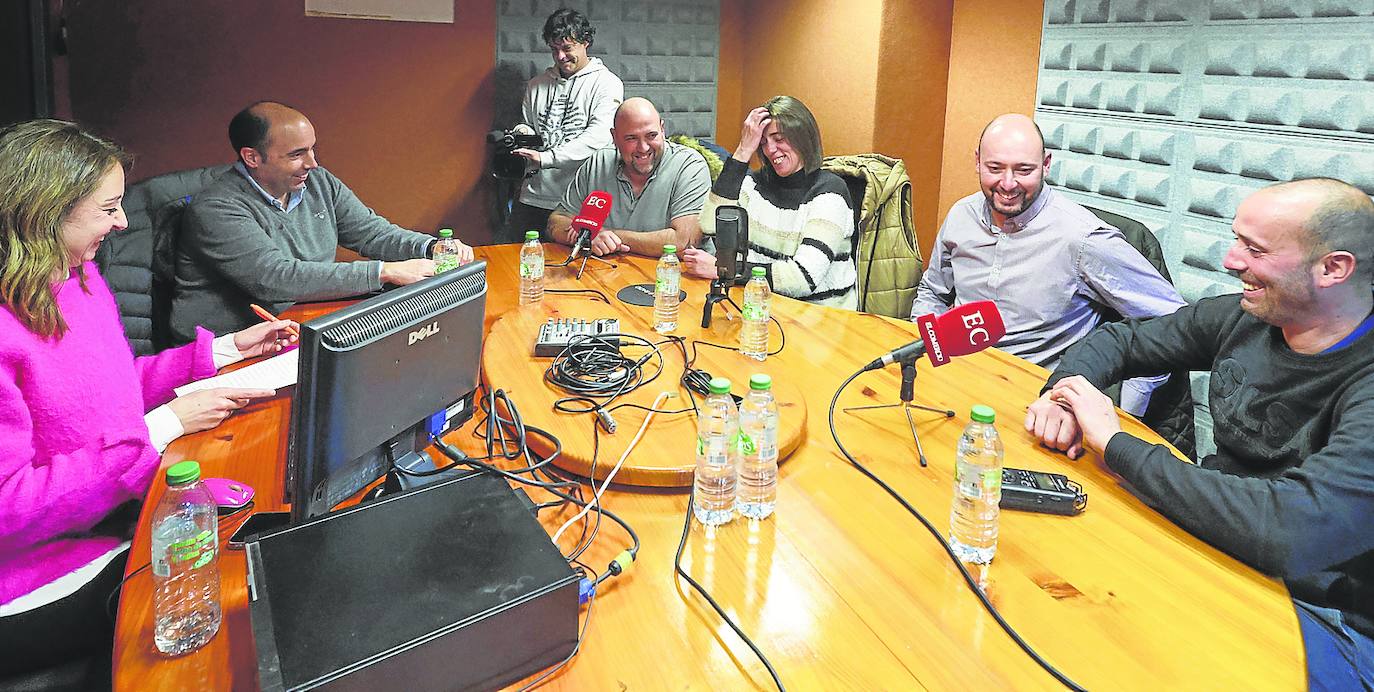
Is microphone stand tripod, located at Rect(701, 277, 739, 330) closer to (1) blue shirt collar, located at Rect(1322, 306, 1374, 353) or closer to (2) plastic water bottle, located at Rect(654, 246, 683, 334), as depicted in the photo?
(2) plastic water bottle, located at Rect(654, 246, 683, 334)

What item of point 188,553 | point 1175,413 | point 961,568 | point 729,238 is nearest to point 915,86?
point 729,238

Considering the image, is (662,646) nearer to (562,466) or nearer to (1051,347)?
(562,466)

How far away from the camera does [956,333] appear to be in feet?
5.79

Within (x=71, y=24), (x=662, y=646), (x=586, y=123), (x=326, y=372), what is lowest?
(x=662, y=646)

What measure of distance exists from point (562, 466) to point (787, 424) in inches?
16.0

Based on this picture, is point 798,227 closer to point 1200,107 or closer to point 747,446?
point 1200,107

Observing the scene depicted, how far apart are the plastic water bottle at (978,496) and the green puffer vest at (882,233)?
181 cm

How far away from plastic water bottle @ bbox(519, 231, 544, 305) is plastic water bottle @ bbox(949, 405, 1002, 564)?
144cm

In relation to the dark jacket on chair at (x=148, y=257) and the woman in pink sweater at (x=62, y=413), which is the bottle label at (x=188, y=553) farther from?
the dark jacket on chair at (x=148, y=257)

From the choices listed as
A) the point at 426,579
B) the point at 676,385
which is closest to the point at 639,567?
the point at 426,579

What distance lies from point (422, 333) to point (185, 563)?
1.36ft

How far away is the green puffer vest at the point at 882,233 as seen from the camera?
311 cm

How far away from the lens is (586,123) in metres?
4.75

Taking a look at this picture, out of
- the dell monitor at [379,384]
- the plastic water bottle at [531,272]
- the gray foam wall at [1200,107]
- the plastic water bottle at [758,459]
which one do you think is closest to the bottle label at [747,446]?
the plastic water bottle at [758,459]
